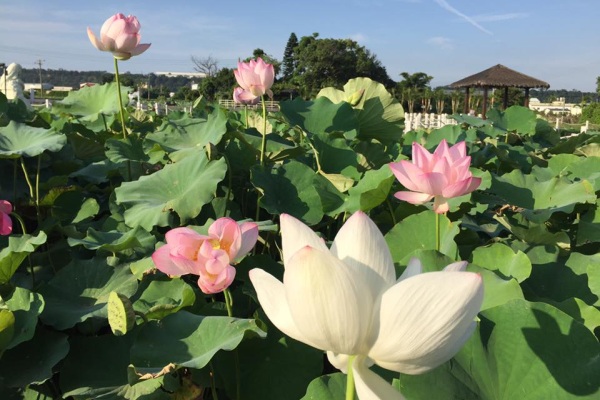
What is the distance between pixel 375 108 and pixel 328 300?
1162 mm

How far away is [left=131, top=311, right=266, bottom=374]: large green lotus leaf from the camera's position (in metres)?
0.62

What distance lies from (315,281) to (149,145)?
997 mm

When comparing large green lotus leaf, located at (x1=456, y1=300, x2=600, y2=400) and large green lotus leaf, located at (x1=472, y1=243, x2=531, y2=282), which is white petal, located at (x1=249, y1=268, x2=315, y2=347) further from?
large green lotus leaf, located at (x1=472, y1=243, x2=531, y2=282)

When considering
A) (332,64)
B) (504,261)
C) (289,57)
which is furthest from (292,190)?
(289,57)

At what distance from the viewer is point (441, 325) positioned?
12.6 inches

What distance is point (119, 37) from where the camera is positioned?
1.28 metres

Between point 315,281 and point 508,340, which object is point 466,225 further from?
point 315,281

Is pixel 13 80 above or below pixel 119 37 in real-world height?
above

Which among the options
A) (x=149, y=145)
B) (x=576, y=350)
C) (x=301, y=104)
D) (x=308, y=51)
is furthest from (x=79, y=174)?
(x=308, y=51)

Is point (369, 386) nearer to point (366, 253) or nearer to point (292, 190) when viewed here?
point (366, 253)

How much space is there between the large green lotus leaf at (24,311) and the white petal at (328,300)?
48cm

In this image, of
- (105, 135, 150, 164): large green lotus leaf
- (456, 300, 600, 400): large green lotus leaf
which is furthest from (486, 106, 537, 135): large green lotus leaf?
(456, 300, 600, 400): large green lotus leaf

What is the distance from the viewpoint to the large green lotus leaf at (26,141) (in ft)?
3.62

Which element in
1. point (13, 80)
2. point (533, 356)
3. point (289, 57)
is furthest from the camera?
point (289, 57)
